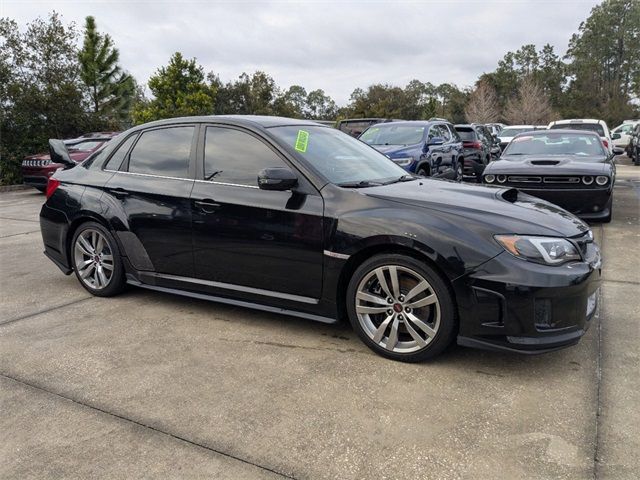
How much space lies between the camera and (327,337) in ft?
12.9

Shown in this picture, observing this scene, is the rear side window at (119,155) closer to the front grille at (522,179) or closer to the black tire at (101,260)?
the black tire at (101,260)

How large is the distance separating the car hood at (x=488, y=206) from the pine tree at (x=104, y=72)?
95.2 ft

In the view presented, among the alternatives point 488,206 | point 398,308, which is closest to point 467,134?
point 488,206

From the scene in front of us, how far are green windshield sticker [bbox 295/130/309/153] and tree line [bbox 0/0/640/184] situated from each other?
51.0 feet

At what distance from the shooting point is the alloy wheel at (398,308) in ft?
11.0

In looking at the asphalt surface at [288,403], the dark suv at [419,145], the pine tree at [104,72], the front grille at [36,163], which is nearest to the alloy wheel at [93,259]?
the asphalt surface at [288,403]

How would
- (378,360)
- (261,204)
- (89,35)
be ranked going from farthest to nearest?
(89,35), (261,204), (378,360)

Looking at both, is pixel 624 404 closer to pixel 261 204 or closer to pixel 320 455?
pixel 320 455

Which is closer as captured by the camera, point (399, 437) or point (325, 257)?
point (399, 437)

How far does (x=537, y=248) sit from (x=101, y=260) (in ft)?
12.3

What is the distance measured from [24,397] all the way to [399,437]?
7.25 ft

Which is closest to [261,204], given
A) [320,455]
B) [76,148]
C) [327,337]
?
[327,337]

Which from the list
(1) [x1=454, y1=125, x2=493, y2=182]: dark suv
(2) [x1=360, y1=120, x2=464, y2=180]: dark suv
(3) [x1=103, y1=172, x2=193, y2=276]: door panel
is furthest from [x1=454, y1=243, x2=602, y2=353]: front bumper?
(1) [x1=454, y1=125, x2=493, y2=182]: dark suv

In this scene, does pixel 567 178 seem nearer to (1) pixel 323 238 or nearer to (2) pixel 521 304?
(2) pixel 521 304
